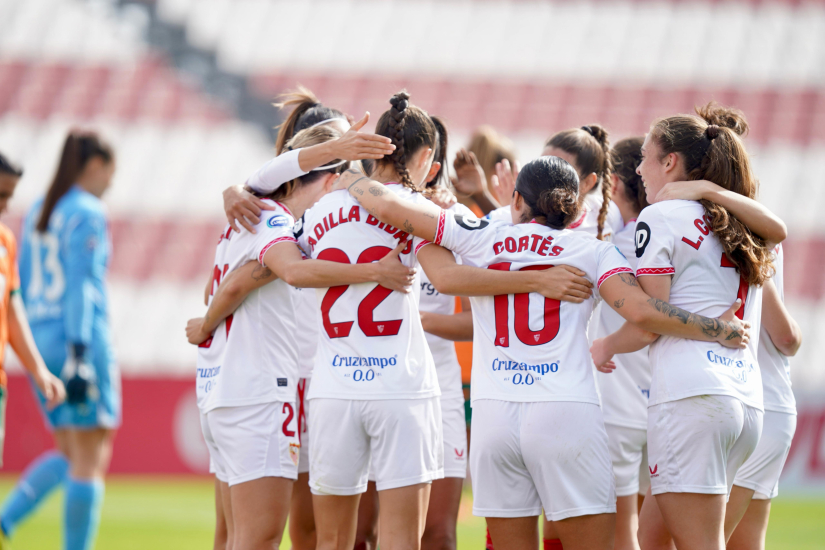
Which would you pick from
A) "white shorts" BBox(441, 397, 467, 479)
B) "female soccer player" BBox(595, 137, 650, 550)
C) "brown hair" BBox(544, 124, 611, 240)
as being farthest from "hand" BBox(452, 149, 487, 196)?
"white shorts" BBox(441, 397, 467, 479)

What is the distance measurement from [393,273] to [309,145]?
Result: 0.85 metres

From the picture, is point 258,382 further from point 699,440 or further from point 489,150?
point 489,150

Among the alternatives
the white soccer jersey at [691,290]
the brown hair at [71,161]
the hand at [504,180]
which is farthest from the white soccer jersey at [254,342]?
the brown hair at [71,161]

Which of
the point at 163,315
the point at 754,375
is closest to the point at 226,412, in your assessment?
the point at 754,375

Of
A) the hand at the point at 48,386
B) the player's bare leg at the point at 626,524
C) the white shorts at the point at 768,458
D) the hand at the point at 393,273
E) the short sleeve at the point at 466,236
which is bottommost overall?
the player's bare leg at the point at 626,524

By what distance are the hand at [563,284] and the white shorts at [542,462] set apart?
0.39m

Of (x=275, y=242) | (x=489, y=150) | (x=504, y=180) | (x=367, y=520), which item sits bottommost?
(x=367, y=520)

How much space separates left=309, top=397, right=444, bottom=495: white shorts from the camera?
10.1 ft

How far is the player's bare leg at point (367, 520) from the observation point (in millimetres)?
4066

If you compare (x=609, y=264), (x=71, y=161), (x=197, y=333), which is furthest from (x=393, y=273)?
(x=71, y=161)

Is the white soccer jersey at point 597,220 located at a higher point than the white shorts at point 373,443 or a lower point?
higher

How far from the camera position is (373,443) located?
Answer: 315 centimetres

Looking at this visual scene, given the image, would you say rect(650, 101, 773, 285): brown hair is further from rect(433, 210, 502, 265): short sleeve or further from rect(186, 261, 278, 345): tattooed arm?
rect(186, 261, 278, 345): tattooed arm

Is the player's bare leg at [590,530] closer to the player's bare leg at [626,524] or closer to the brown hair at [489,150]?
the player's bare leg at [626,524]
